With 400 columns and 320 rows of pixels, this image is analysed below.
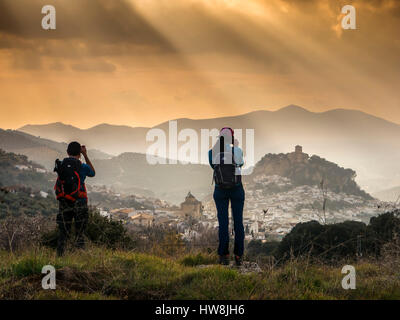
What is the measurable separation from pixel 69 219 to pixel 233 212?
2608mm

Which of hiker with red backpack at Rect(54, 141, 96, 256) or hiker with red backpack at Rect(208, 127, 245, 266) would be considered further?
hiker with red backpack at Rect(54, 141, 96, 256)

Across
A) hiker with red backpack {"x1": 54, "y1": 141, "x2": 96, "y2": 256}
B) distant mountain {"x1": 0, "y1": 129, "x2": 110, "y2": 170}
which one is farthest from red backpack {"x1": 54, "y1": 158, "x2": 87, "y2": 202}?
distant mountain {"x1": 0, "y1": 129, "x2": 110, "y2": 170}

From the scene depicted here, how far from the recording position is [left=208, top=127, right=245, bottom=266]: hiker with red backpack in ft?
20.1

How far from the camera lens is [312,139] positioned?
170750 millimetres

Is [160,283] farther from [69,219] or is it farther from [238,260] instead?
[69,219]

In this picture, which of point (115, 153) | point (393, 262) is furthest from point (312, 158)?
point (393, 262)

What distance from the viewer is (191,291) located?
14.5 ft

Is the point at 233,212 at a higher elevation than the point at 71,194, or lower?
lower

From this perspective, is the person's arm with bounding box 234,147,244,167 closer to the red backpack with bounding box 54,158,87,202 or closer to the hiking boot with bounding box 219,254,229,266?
the hiking boot with bounding box 219,254,229,266

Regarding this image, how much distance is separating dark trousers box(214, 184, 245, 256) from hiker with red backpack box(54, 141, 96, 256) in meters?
2.14

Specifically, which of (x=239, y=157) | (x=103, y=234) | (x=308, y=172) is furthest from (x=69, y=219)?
(x=308, y=172)
